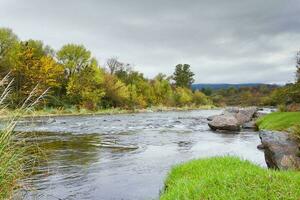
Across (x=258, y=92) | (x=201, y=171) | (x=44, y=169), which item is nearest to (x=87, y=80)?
(x=44, y=169)

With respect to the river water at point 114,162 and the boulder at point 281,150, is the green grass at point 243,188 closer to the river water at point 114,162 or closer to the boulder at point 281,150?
the river water at point 114,162

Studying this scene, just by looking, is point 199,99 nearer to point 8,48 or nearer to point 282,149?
point 8,48

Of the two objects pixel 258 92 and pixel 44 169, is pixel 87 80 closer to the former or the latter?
pixel 44 169

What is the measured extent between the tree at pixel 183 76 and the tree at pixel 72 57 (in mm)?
70974

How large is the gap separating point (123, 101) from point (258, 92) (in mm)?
87770

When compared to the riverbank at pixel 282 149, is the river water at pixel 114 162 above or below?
below

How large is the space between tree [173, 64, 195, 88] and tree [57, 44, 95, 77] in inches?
2794

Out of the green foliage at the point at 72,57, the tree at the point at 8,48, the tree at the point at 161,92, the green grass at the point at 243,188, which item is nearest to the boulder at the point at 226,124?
the green grass at the point at 243,188

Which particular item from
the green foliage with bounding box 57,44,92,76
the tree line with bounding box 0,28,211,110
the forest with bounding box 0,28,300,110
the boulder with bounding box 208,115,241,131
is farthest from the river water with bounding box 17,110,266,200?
the green foliage with bounding box 57,44,92,76

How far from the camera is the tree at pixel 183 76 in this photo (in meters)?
143

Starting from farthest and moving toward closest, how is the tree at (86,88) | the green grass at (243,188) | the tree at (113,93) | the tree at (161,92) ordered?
the tree at (161,92) < the tree at (113,93) < the tree at (86,88) < the green grass at (243,188)

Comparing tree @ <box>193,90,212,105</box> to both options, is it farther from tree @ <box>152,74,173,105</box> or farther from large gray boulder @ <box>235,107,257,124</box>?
large gray boulder @ <box>235,107,257,124</box>

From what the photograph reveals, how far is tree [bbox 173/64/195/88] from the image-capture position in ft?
469

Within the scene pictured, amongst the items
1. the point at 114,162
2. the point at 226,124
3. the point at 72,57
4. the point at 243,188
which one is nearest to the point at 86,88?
the point at 72,57
